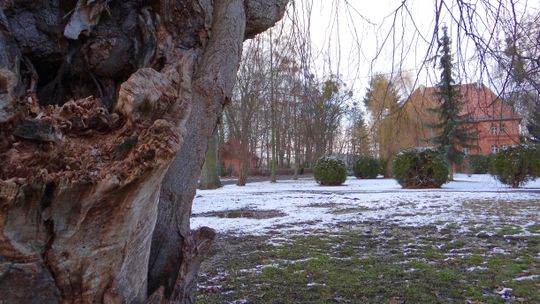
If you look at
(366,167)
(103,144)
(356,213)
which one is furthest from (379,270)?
(366,167)

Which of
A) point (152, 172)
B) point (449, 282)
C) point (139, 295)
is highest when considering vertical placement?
point (152, 172)

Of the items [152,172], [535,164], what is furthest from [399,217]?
[535,164]

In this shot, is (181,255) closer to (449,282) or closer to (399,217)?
(449,282)

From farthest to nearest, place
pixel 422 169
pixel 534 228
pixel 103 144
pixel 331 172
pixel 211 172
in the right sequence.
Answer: pixel 331 172 < pixel 211 172 < pixel 422 169 < pixel 534 228 < pixel 103 144

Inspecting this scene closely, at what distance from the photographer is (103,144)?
131cm

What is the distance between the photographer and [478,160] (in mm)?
30500

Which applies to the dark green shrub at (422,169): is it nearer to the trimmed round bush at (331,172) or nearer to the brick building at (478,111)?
the trimmed round bush at (331,172)

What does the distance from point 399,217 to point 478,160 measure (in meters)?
25.1

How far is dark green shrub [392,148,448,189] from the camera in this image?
16797mm

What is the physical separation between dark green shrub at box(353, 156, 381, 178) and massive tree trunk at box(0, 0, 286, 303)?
2423 centimetres

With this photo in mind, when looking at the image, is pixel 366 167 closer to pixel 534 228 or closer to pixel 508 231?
pixel 534 228

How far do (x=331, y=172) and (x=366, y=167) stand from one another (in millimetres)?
5856

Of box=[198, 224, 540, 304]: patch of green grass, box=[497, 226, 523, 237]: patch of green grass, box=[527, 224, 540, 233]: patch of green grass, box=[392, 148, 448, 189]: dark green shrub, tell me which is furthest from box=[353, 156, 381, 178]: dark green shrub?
box=[198, 224, 540, 304]: patch of green grass

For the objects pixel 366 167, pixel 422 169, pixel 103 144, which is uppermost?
pixel 366 167
